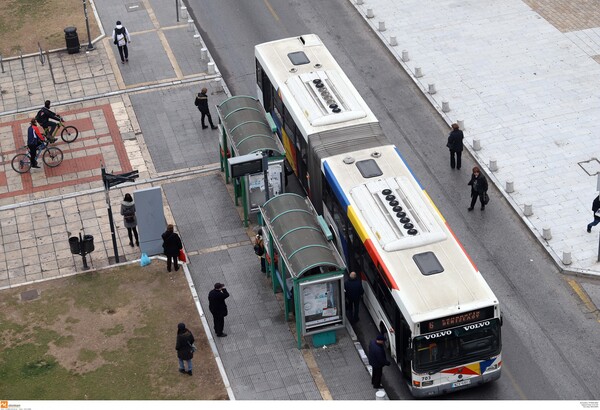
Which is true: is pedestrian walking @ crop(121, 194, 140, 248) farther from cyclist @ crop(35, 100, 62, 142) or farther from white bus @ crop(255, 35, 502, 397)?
cyclist @ crop(35, 100, 62, 142)

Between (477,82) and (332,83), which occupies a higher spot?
(332,83)

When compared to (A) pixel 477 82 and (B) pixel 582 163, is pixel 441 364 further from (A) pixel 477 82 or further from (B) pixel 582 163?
(A) pixel 477 82

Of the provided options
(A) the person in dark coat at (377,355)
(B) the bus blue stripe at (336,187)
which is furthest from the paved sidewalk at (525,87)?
(A) the person in dark coat at (377,355)

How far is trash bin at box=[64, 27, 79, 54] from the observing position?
43750mm

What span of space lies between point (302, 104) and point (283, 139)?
2.62m

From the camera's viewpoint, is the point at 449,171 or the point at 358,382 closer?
the point at 358,382

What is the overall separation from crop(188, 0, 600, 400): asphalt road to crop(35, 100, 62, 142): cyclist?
22.0ft

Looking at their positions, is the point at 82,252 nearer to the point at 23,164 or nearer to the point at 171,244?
the point at 171,244

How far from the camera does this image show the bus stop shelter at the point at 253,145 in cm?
3338

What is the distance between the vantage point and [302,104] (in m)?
33.5

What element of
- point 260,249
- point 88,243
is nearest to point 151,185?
point 88,243

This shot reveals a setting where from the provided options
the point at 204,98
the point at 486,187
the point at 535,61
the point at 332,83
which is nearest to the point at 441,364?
the point at 486,187

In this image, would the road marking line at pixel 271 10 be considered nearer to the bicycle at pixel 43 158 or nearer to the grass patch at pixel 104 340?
the bicycle at pixel 43 158

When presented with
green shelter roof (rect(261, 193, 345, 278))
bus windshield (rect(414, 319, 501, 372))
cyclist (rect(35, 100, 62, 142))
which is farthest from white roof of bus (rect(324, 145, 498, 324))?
cyclist (rect(35, 100, 62, 142))
